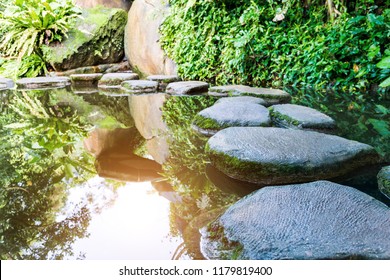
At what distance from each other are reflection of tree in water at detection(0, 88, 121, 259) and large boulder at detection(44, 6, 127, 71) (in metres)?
→ 4.63

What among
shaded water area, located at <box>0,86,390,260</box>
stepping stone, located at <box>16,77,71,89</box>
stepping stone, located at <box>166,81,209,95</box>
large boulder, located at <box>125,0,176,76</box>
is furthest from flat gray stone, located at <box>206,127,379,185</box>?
stepping stone, located at <box>16,77,71,89</box>

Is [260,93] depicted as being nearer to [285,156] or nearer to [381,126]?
[381,126]

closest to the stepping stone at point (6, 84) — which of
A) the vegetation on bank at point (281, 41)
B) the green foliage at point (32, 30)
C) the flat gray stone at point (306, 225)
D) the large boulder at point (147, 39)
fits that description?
the green foliage at point (32, 30)

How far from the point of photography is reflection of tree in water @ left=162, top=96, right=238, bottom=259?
1642mm

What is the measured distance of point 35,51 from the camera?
8672 mm

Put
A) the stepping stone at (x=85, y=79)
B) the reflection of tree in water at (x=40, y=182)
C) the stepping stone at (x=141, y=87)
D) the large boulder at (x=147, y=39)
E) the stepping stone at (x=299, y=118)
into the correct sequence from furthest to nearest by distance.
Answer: the large boulder at (x=147, y=39), the stepping stone at (x=85, y=79), the stepping stone at (x=141, y=87), the stepping stone at (x=299, y=118), the reflection of tree in water at (x=40, y=182)

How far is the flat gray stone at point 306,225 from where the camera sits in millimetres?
1301

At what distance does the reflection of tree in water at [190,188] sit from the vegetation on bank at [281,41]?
8.64ft

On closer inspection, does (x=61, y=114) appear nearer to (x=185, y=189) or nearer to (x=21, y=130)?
(x=21, y=130)

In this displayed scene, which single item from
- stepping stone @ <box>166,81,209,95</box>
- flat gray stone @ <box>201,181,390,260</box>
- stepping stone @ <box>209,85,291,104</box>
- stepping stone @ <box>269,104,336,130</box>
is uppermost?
flat gray stone @ <box>201,181,390,260</box>

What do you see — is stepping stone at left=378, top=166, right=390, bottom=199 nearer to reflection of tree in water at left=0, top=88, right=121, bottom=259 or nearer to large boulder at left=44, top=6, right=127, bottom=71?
reflection of tree in water at left=0, top=88, right=121, bottom=259

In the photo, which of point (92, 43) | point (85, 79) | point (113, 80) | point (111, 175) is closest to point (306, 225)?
point (111, 175)

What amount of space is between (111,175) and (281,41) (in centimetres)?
431

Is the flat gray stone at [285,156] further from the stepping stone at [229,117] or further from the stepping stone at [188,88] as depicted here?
the stepping stone at [188,88]
